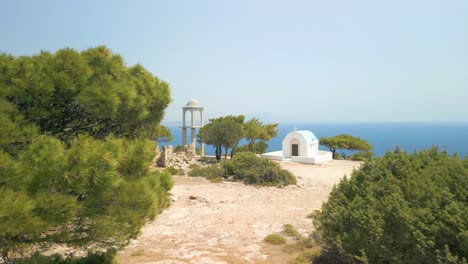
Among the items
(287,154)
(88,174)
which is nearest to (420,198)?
(88,174)

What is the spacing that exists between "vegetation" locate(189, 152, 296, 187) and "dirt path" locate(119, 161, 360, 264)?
783mm

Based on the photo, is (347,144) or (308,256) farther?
(347,144)

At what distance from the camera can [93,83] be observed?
5410 mm

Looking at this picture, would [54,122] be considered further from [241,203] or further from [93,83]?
[241,203]

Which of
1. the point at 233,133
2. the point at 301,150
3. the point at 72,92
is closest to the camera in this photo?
the point at 72,92

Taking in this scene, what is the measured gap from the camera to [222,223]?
9977 mm

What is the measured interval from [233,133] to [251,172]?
38.0 feet

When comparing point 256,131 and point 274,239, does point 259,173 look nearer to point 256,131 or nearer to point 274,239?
point 274,239

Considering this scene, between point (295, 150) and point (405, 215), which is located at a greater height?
point (405, 215)

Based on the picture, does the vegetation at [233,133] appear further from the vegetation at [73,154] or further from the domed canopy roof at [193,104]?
the vegetation at [73,154]

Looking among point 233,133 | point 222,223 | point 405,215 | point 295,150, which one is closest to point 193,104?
point 233,133

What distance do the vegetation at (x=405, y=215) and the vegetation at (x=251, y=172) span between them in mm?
10694

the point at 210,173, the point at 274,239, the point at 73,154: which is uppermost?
the point at 73,154

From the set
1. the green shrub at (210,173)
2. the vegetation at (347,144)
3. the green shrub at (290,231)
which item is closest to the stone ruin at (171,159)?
the green shrub at (210,173)
